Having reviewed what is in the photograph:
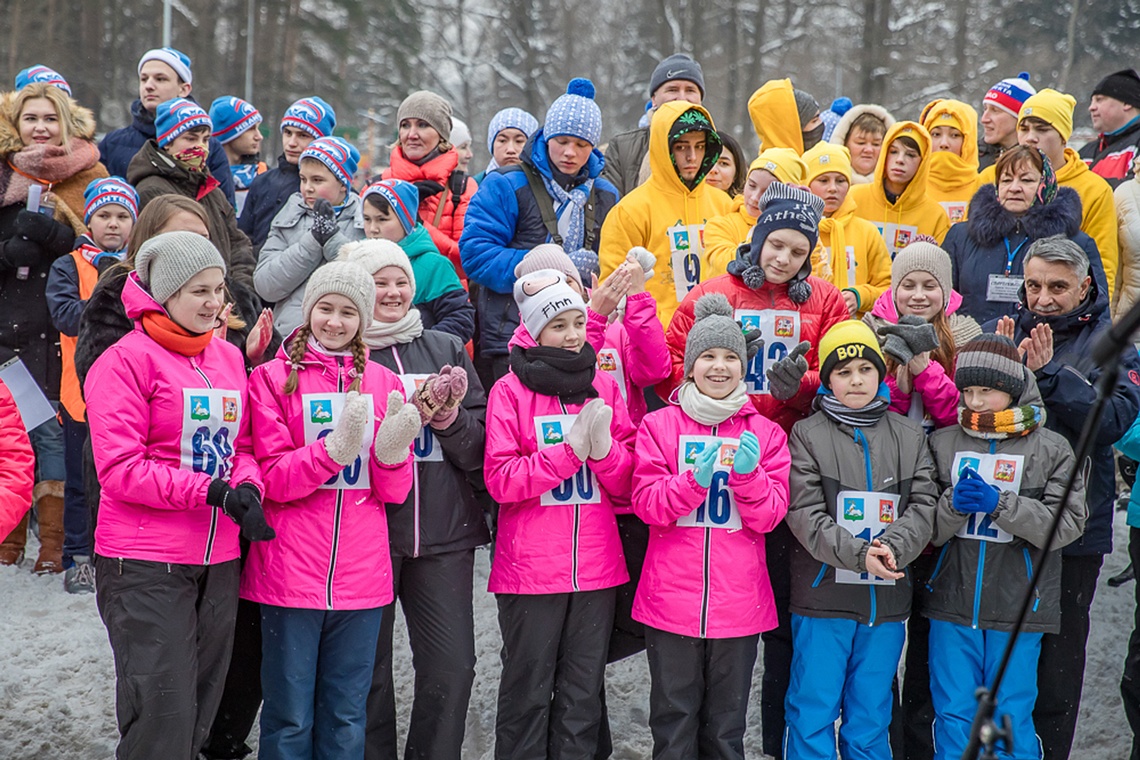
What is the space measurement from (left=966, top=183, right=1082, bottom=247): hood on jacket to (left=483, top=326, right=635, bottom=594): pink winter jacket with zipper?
2328mm

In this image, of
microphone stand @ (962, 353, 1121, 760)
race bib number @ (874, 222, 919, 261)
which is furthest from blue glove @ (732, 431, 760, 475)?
race bib number @ (874, 222, 919, 261)

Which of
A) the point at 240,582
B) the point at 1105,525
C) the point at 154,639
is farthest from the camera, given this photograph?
the point at 1105,525

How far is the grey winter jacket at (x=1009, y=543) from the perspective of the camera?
4.30 m

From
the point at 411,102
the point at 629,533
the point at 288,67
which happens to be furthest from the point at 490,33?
the point at 629,533

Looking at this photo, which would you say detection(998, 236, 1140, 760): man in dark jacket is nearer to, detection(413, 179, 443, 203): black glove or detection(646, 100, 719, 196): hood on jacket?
detection(646, 100, 719, 196): hood on jacket

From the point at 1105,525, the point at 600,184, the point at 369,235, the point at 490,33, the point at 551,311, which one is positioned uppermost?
the point at 490,33

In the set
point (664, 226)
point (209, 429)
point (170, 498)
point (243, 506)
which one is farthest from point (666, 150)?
point (170, 498)

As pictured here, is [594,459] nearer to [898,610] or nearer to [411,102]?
[898,610]

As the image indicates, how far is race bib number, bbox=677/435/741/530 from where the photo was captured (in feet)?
14.0

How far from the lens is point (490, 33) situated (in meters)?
31.5

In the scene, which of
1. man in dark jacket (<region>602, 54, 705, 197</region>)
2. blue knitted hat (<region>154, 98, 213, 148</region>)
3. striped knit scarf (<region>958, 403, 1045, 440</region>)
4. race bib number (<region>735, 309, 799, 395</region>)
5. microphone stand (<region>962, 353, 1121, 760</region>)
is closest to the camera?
microphone stand (<region>962, 353, 1121, 760</region>)

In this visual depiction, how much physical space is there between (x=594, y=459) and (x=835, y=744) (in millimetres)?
1511

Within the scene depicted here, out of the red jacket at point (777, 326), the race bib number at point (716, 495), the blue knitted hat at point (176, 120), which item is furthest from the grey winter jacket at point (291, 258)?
the race bib number at point (716, 495)

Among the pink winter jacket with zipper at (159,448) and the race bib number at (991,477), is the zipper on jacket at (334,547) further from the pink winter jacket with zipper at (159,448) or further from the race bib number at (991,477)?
the race bib number at (991,477)
